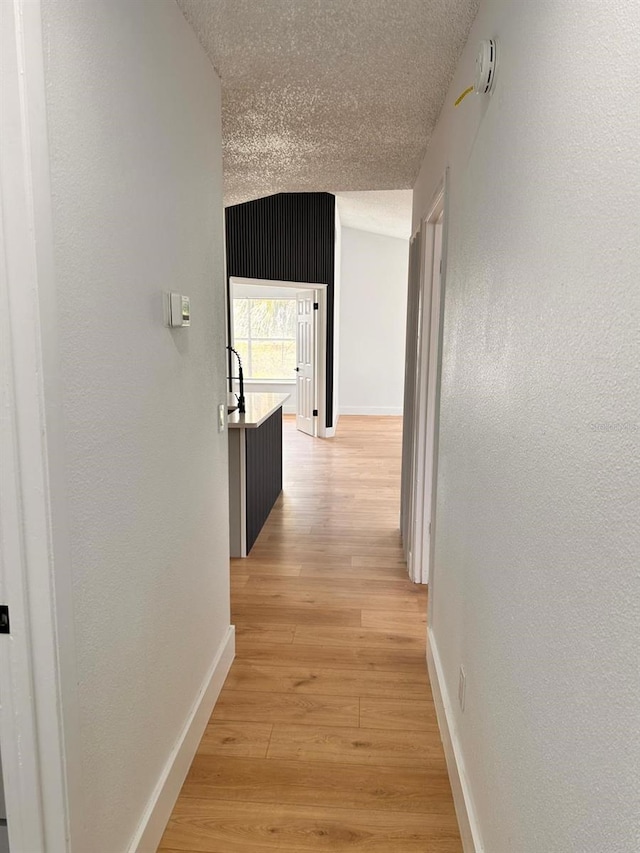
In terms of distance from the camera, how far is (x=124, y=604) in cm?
150

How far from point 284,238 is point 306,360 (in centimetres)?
176

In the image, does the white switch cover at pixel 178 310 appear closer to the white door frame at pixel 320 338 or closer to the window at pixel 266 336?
the white door frame at pixel 320 338

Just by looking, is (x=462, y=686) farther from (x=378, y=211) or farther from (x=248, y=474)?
(x=378, y=211)

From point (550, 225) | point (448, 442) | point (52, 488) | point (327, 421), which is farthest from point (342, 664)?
point (327, 421)

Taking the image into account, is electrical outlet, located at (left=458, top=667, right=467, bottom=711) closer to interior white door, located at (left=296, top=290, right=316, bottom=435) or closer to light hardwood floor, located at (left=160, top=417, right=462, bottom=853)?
light hardwood floor, located at (left=160, top=417, right=462, bottom=853)

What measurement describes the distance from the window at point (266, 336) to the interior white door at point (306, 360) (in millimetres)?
1642

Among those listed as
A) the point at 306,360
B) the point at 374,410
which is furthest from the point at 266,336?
the point at 374,410

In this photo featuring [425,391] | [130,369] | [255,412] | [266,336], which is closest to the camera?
[130,369]

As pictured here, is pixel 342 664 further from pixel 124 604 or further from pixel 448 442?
pixel 124 604

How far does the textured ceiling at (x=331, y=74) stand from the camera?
6.20 feet

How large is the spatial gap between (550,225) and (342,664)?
2.25m

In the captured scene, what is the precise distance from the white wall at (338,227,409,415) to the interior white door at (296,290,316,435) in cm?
176

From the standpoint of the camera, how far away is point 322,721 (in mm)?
2357

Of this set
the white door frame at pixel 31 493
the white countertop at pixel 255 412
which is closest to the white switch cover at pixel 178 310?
the white door frame at pixel 31 493
